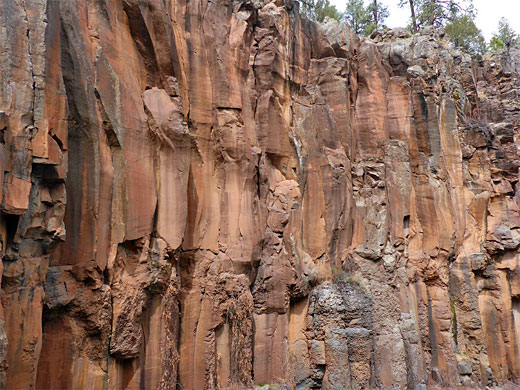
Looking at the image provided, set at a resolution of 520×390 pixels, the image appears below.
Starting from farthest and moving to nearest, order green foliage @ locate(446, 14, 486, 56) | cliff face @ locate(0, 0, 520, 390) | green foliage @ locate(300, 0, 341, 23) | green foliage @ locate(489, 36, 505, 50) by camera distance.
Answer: green foliage @ locate(489, 36, 505, 50) → green foliage @ locate(446, 14, 486, 56) → green foliage @ locate(300, 0, 341, 23) → cliff face @ locate(0, 0, 520, 390)

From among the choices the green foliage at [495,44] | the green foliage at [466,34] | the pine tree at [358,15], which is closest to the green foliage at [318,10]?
the pine tree at [358,15]

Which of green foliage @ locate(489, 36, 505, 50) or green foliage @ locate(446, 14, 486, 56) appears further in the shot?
green foliage @ locate(489, 36, 505, 50)

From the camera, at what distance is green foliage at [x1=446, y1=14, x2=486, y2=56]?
30969 mm

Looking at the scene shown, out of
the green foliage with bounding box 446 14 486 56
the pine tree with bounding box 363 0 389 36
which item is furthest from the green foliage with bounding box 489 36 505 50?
the pine tree with bounding box 363 0 389 36

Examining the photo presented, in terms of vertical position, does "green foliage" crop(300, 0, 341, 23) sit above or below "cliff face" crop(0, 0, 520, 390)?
above

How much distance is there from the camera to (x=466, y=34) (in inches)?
1237

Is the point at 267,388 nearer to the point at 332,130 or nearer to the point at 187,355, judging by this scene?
the point at 187,355

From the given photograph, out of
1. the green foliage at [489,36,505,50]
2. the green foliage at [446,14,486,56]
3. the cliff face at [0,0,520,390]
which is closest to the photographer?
the cliff face at [0,0,520,390]

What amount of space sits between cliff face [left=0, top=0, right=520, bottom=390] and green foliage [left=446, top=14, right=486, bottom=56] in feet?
30.4

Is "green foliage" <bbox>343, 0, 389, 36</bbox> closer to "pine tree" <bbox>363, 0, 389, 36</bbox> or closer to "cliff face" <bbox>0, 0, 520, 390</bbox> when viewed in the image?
"pine tree" <bbox>363, 0, 389, 36</bbox>

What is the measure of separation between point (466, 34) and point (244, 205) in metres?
25.4

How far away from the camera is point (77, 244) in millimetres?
8328

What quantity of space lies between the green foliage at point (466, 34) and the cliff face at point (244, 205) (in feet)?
30.4

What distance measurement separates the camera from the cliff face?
764cm
